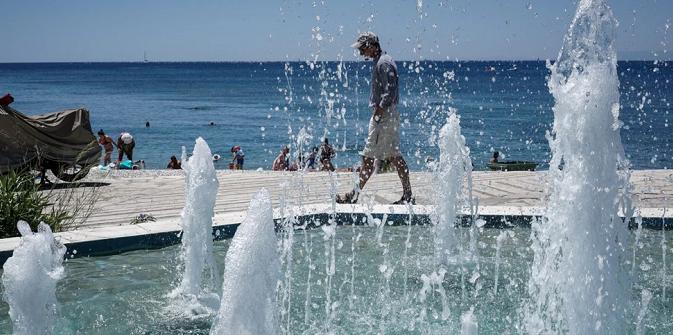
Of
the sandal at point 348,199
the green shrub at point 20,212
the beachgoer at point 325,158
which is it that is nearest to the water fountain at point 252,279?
the green shrub at point 20,212

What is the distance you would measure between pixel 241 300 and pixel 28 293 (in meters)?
1.04

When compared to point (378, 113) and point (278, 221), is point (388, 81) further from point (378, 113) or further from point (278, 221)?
point (278, 221)

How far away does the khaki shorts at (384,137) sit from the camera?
8.22m

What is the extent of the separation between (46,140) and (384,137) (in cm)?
636

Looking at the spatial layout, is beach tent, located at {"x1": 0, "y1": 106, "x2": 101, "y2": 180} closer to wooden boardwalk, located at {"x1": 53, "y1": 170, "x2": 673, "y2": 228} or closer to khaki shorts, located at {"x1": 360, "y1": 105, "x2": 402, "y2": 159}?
wooden boardwalk, located at {"x1": 53, "y1": 170, "x2": 673, "y2": 228}

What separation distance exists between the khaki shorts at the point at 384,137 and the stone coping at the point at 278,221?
0.71 m

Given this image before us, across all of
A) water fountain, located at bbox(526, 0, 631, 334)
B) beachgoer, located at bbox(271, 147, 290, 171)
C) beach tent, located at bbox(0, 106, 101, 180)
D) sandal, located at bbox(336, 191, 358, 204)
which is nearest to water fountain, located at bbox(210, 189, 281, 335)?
water fountain, located at bbox(526, 0, 631, 334)

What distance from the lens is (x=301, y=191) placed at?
1033cm

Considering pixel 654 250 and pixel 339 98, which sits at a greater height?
pixel 339 98

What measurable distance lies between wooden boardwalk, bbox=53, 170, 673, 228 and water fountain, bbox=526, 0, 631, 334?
4410mm

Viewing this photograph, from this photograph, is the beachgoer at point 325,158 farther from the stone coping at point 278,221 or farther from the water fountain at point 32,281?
the water fountain at point 32,281

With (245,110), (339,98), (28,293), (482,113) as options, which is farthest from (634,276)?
(339,98)

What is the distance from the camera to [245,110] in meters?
70.4

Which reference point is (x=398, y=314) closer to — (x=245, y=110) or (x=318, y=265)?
(x=318, y=265)
